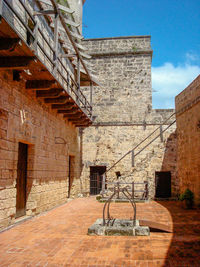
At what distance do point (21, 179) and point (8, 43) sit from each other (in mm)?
3894

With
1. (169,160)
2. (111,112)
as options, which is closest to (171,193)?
(169,160)

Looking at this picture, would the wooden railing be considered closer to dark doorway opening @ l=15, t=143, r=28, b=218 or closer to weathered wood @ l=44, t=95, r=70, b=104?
weathered wood @ l=44, t=95, r=70, b=104

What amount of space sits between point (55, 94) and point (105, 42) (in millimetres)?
9300

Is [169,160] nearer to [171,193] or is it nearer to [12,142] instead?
[171,193]

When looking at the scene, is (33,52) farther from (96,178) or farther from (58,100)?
(96,178)

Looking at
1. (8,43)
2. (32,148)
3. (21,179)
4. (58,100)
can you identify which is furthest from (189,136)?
(8,43)

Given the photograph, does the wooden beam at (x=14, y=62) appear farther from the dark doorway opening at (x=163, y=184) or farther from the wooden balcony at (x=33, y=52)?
the dark doorway opening at (x=163, y=184)

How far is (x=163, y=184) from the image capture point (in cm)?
1348

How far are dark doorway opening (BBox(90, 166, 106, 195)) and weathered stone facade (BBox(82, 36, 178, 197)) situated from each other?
0.40m

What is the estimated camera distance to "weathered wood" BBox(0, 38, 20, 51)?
458cm

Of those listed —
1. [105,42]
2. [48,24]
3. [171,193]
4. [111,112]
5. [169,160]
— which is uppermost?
[105,42]

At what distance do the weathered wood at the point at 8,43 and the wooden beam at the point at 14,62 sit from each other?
20.4 inches

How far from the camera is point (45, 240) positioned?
15.9ft

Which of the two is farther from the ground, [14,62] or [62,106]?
[14,62]
